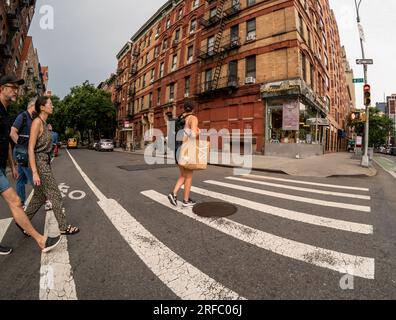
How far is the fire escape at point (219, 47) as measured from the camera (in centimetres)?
2000

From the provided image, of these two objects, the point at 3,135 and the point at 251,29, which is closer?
the point at 3,135

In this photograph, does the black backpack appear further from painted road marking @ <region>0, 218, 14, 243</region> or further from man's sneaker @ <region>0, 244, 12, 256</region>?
man's sneaker @ <region>0, 244, 12, 256</region>

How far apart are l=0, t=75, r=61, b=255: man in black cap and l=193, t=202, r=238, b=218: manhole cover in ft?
7.63

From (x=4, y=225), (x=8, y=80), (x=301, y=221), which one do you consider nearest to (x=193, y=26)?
(x=8, y=80)

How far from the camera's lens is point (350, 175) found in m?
9.26

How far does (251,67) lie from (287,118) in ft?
A: 18.8

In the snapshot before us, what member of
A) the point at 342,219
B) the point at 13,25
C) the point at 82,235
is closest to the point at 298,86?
the point at 342,219

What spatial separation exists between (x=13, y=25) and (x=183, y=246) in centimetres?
3270

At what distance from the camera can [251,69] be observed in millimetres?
18781

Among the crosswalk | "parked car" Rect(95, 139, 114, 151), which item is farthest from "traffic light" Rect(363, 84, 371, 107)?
"parked car" Rect(95, 139, 114, 151)

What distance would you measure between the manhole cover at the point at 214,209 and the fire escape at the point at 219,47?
1644cm

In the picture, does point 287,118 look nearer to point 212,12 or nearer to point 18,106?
point 212,12

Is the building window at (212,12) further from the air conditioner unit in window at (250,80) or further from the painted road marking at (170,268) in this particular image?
the painted road marking at (170,268)

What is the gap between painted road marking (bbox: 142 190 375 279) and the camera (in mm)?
2281
